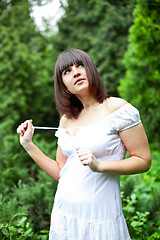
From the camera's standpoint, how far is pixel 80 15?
851 cm

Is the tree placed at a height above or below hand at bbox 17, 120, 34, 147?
above

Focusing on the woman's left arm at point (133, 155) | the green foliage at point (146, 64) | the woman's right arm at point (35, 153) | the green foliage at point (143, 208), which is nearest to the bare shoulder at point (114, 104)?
the woman's left arm at point (133, 155)

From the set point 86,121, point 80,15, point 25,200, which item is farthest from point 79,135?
point 80,15

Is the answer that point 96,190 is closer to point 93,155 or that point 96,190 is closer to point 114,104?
point 93,155

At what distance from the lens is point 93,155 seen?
130 cm

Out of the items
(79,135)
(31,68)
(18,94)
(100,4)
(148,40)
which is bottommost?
(79,135)

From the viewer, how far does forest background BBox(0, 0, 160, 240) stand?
2.75 m

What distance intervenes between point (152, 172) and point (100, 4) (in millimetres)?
→ 5603

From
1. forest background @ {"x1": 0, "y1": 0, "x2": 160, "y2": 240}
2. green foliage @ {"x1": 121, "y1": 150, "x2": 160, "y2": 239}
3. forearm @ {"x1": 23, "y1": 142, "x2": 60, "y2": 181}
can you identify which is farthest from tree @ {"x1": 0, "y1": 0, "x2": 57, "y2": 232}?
forearm @ {"x1": 23, "y1": 142, "x2": 60, "y2": 181}

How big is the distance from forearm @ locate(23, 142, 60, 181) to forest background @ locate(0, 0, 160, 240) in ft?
2.16

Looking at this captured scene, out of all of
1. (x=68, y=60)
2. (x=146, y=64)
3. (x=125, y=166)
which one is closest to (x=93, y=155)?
(x=125, y=166)

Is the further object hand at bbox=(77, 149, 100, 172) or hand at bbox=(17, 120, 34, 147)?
hand at bbox=(17, 120, 34, 147)

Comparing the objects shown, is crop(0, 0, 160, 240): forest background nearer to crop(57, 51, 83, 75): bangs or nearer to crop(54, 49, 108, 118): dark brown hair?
crop(54, 49, 108, 118): dark brown hair

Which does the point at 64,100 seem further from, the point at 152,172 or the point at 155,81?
the point at 155,81
